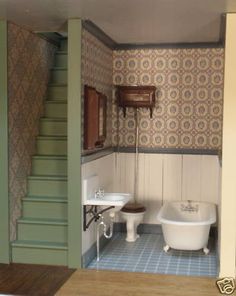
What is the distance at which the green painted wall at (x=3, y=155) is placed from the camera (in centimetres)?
505

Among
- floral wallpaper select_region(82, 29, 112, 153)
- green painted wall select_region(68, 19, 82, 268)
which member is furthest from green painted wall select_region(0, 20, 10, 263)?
floral wallpaper select_region(82, 29, 112, 153)

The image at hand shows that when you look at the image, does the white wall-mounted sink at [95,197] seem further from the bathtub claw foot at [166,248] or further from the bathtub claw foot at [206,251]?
the bathtub claw foot at [206,251]

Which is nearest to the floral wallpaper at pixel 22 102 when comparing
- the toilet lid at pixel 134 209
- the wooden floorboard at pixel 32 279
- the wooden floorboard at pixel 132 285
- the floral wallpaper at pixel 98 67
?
Answer: the wooden floorboard at pixel 32 279

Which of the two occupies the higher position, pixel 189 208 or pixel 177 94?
pixel 177 94

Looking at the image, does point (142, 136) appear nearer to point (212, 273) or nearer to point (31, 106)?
point (31, 106)

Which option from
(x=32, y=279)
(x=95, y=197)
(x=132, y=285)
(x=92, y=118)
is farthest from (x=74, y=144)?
(x=132, y=285)

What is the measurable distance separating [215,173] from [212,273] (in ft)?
5.82

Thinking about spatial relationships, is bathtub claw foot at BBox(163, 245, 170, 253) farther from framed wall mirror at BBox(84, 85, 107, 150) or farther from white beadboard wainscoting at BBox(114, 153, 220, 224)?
framed wall mirror at BBox(84, 85, 107, 150)

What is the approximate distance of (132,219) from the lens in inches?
242

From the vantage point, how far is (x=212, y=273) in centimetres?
496

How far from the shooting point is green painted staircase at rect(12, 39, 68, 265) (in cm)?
520

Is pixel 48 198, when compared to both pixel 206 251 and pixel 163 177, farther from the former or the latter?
pixel 206 251

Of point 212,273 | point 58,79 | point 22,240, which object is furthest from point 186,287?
point 58,79

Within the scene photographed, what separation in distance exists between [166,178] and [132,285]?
2.34m
